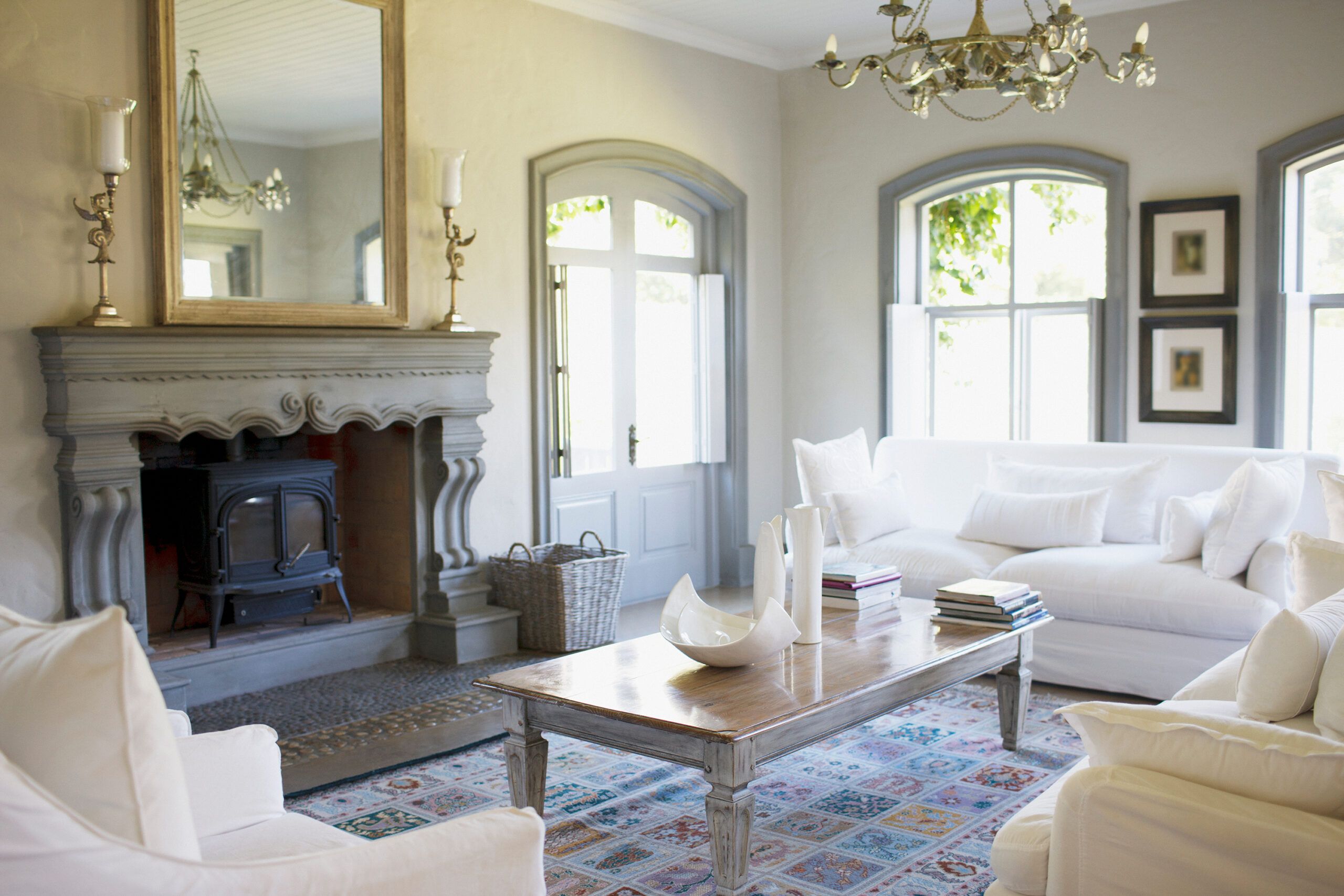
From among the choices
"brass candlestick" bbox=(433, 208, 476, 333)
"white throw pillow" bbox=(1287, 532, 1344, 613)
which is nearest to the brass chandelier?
"white throw pillow" bbox=(1287, 532, 1344, 613)

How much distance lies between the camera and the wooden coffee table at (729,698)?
2.60 metres

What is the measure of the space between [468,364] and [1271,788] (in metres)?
3.77

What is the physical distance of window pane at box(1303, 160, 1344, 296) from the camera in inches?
209

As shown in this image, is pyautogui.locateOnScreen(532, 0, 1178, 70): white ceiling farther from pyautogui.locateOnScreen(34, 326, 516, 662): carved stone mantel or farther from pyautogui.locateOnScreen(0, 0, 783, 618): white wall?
pyautogui.locateOnScreen(34, 326, 516, 662): carved stone mantel

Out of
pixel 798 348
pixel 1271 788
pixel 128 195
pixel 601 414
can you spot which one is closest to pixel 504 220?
pixel 601 414

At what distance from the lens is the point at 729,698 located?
281 cm

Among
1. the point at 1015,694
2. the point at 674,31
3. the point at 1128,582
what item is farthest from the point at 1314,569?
Answer: the point at 674,31

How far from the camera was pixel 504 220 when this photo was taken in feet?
17.7

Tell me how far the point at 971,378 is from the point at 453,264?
2964mm

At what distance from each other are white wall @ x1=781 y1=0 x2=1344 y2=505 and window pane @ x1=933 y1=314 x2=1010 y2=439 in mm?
354

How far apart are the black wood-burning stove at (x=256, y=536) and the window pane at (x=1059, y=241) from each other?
3.69m

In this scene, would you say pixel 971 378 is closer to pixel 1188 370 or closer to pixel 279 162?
pixel 1188 370

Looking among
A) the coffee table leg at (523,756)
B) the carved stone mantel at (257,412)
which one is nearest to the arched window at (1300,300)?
the carved stone mantel at (257,412)

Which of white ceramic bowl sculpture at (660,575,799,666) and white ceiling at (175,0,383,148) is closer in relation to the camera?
white ceramic bowl sculpture at (660,575,799,666)
